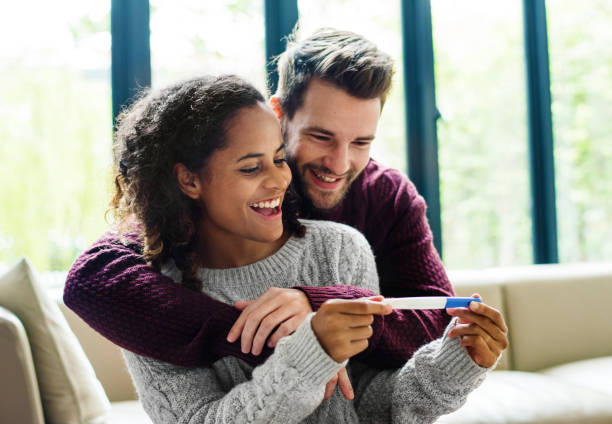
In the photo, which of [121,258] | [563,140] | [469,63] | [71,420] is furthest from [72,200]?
[563,140]

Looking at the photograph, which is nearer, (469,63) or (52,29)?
(52,29)

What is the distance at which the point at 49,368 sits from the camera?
1.42 metres

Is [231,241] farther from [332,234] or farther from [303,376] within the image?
[303,376]

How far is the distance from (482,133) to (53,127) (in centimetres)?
210

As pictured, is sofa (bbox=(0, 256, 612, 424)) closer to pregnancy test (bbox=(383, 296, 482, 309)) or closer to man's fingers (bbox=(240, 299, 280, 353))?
man's fingers (bbox=(240, 299, 280, 353))

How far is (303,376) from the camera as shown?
92cm

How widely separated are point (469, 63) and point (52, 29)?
200 cm

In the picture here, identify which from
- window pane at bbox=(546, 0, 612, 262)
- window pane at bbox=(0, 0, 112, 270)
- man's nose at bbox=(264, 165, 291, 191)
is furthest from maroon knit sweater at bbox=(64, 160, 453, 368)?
window pane at bbox=(546, 0, 612, 262)

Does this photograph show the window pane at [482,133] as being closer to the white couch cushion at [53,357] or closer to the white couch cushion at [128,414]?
the white couch cushion at [128,414]

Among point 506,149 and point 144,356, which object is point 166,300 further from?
point 506,149

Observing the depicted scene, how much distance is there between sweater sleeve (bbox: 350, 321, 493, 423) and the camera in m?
1.06

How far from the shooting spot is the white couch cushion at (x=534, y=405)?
5.76 ft

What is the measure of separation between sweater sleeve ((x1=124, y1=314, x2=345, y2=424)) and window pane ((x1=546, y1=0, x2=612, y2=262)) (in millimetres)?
2710

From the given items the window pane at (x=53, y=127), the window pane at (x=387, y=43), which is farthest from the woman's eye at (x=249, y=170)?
the window pane at (x=387, y=43)
